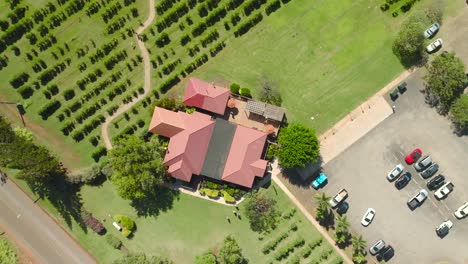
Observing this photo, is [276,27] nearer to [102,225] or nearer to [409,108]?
[409,108]

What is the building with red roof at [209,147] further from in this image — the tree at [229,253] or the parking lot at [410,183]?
the parking lot at [410,183]

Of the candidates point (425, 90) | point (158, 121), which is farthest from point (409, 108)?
point (158, 121)

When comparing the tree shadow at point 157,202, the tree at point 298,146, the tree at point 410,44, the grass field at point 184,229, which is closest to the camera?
the tree at point 298,146

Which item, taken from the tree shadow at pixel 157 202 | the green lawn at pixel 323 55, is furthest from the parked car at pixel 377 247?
the tree shadow at pixel 157 202

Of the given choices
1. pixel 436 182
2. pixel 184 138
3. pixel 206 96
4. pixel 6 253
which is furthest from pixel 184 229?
pixel 436 182

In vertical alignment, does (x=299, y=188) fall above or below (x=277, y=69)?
below

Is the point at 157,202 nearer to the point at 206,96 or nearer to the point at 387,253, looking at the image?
the point at 206,96

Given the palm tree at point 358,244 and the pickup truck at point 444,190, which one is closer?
the palm tree at point 358,244
